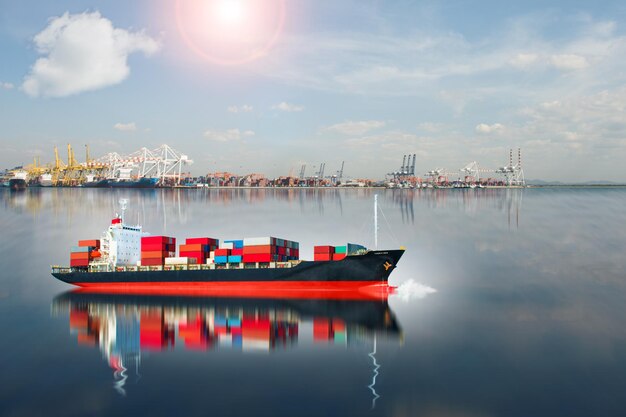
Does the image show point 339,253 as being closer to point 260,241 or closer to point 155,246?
point 260,241

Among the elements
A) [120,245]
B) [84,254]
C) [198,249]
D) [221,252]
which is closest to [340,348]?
[221,252]

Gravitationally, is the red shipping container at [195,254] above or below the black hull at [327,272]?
above

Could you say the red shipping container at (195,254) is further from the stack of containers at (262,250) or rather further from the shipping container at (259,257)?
the shipping container at (259,257)

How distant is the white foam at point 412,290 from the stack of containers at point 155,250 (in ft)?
70.3

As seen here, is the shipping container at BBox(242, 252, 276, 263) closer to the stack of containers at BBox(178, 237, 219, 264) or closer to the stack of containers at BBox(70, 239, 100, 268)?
the stack of containers at BBox(178, 237, 219, 264)

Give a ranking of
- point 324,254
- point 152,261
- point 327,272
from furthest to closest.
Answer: point 152,261, point 324,254, point 327,272

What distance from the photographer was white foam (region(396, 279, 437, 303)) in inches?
1608

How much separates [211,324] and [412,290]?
1744 centimetres

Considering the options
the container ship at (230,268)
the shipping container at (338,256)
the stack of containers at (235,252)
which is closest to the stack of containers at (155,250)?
the container ship at (230,268)

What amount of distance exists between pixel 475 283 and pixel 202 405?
31719 millimetres

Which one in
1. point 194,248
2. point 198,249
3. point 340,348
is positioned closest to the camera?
point 340,348

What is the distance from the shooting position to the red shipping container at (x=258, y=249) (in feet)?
142

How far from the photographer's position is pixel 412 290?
4347 centimetres

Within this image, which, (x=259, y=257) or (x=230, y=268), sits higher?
(x=259, y=257)
